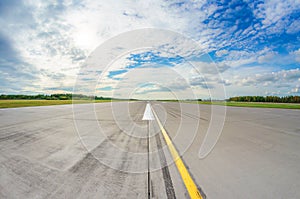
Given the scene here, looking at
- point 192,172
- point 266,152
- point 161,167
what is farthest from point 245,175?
point 266,152

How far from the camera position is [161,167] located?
3541mm

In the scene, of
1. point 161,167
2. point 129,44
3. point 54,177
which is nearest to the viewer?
point 54,177

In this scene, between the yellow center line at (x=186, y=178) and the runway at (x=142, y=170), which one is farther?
the runway at (x=142, y=170)

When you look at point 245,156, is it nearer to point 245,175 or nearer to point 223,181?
point 245,175

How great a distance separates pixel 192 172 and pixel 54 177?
2.52m

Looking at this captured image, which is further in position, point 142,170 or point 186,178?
point 142,170

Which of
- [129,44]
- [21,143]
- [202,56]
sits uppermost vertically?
[129,44]

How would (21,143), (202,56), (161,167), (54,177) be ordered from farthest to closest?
(202,56)
(21,143)
(161,167)
(54,177)

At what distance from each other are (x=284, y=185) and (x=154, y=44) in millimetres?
11305

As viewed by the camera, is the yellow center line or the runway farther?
the runway

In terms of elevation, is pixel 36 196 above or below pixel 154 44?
below

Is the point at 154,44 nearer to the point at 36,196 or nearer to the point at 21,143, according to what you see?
the point at 21,143

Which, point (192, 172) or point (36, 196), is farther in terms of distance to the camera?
point (192, 172)

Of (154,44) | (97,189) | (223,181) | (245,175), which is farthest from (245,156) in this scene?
(154,44)
